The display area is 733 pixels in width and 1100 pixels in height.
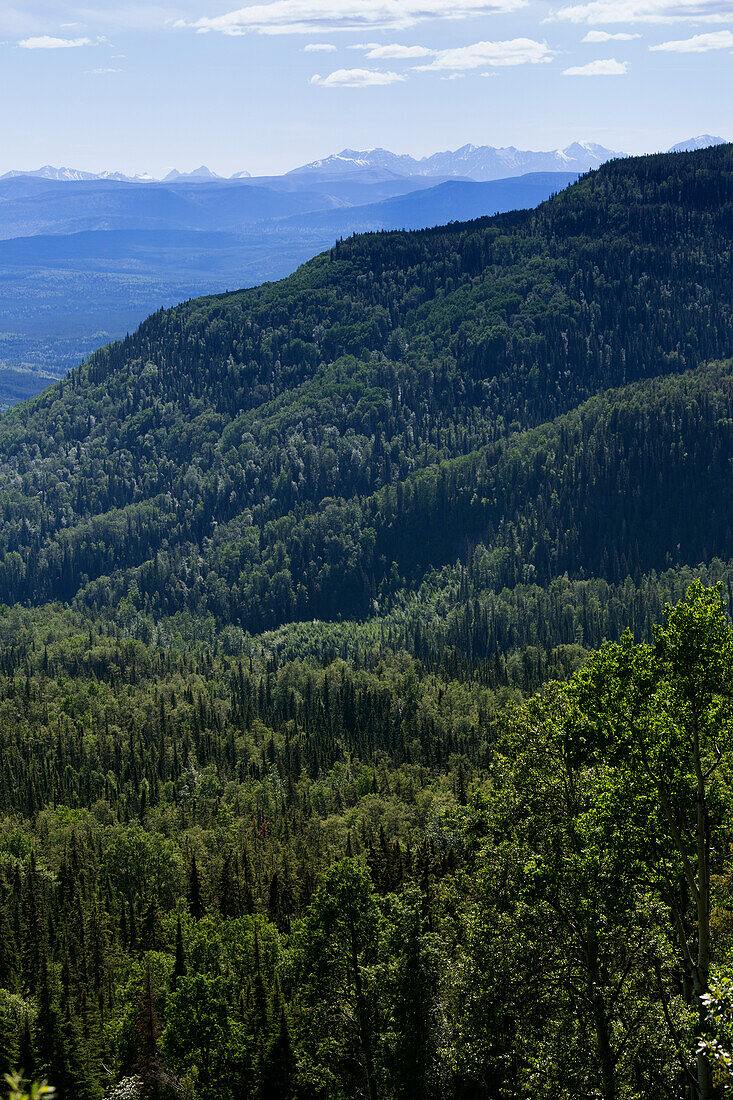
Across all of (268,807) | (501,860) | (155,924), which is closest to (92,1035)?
(155,924)

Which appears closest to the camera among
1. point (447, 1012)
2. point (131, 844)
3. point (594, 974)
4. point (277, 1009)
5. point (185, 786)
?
point (594, 974)

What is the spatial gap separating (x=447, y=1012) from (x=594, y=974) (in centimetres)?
1600

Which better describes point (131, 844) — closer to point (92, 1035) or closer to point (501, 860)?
point (92, 1035)

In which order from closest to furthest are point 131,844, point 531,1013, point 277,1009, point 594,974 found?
point 594,974, point 531,1013, point 277,1009, point 131,844

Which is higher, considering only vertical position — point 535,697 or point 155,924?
point 535,697

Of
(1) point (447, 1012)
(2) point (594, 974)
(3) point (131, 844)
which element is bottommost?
(3) point (131, 844)

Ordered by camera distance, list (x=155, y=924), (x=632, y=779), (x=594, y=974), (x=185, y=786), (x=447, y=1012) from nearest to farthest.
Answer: (x=632, y=779), (x=594, y=974), (x=447, y=1012), (x=155, y=924), (x=185, y=786)

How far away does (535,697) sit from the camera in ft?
154

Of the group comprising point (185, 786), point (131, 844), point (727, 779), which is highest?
point (727, 779)

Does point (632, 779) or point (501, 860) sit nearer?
point (632, 779)

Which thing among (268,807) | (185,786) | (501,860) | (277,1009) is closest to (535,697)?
(501,860)

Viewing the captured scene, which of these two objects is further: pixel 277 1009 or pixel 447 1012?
pixel 277 1009

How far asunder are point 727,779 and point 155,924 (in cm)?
8590

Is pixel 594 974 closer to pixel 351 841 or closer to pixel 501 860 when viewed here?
pixel 501 860
